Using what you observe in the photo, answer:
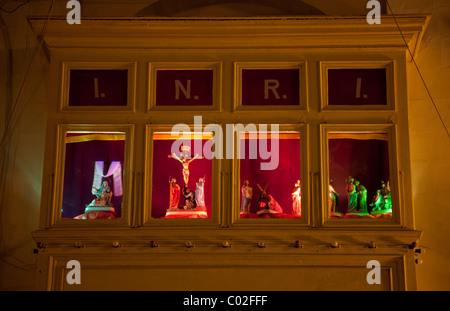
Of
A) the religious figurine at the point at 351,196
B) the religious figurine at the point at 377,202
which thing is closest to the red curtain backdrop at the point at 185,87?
the religious figurine at the point at 351,196

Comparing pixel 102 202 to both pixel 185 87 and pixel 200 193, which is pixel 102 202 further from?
pixel 185 87

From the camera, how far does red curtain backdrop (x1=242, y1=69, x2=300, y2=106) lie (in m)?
6.81

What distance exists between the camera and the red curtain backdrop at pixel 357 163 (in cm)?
679

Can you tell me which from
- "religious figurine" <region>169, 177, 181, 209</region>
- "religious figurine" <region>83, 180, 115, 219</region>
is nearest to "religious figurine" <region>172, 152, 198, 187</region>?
"religious figurine" <region>169, 177, 181, 209</region>

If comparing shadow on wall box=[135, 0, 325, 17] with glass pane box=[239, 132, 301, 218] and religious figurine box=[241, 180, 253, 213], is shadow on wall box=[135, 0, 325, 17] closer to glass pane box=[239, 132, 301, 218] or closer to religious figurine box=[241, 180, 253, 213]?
glass pane box=[239, 132, 301, 218]

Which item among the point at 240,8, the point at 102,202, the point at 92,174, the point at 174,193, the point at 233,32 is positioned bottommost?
the point at 102,202

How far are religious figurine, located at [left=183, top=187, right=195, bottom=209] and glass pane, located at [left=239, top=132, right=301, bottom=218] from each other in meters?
0.49

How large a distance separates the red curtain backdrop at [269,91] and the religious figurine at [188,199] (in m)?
1.04

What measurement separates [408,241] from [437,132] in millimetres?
1631

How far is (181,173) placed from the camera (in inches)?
277

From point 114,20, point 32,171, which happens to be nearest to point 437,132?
point 114,20

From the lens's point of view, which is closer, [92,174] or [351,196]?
[351,196]

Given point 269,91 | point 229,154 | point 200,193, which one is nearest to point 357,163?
point 269,91

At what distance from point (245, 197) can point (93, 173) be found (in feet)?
5.13
